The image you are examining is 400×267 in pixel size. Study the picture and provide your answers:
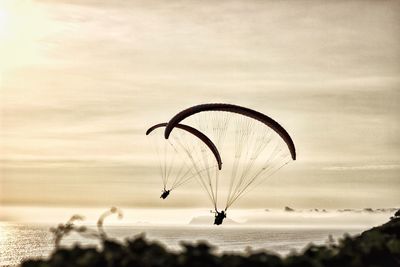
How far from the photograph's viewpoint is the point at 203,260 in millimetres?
8070

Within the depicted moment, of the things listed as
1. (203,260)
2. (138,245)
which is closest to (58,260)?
(138,245)

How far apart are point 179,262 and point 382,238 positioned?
319 centimetres

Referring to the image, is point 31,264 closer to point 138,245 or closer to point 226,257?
point 138,245

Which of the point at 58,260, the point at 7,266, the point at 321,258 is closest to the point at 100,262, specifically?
the point at 58,260

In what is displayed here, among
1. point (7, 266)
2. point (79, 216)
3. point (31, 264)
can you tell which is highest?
point (7, 266)

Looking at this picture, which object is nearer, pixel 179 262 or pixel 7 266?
pixel 179 262

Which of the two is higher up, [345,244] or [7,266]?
[7,266]

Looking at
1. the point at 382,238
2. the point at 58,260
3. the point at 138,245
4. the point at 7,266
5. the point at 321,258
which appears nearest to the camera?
the point at 58,260

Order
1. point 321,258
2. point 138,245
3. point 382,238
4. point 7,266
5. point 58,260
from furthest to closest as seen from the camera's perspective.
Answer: point 7,266
point 382,238
point 321,258
point 138,245
point 58,260

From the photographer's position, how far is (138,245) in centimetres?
822

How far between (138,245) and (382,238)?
11.1 feet

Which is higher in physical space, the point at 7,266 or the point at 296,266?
the point at 7,266

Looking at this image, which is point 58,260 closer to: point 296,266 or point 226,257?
point 226,257

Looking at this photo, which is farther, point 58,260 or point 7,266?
point 7,266
